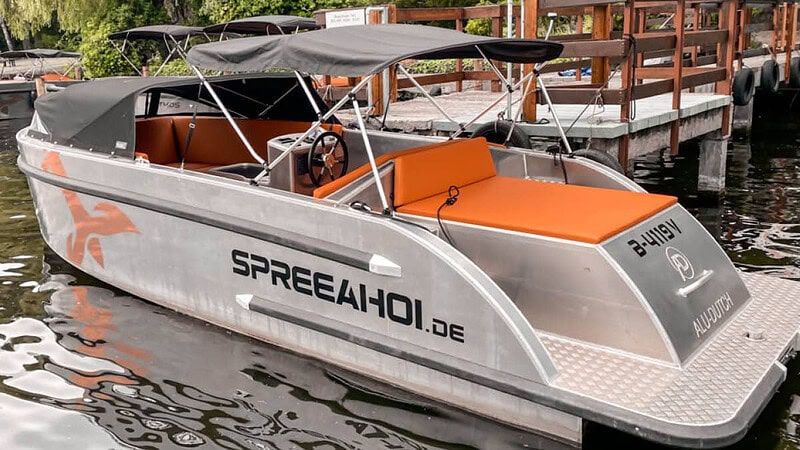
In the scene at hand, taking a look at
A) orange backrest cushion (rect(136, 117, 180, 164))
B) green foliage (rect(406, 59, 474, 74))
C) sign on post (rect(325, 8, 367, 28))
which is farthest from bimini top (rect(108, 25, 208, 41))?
orange backrest cushion (rect(136, 117, 180, 164))

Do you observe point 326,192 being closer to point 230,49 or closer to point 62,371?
point 230,49

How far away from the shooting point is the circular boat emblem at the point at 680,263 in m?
4.59

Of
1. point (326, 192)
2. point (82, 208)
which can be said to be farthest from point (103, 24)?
point (326, 192)

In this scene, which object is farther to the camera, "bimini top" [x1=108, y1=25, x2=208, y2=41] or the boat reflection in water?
"bimini top" [x1=108, y1=25, x2=208, y2=41]

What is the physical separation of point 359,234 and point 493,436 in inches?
53.5

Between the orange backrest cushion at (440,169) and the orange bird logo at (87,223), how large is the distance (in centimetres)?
215

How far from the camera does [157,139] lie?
7801 mm

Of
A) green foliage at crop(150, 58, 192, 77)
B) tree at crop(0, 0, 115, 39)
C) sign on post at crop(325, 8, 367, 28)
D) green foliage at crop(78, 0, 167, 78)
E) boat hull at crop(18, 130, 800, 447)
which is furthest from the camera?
tree at crop(0, 0, 115, 39)

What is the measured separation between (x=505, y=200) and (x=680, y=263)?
1.13 meters

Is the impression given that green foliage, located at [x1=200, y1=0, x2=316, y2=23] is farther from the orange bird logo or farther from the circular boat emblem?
the circular boat emblem

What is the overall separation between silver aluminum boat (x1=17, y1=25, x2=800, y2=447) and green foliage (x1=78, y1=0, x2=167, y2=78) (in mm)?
22557

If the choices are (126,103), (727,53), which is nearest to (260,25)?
(727,53)

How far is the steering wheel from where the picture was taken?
567 centimetres

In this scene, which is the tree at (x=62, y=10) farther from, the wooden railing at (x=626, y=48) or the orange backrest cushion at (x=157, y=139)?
the orange backrest cushion at (x=157, y=139)
